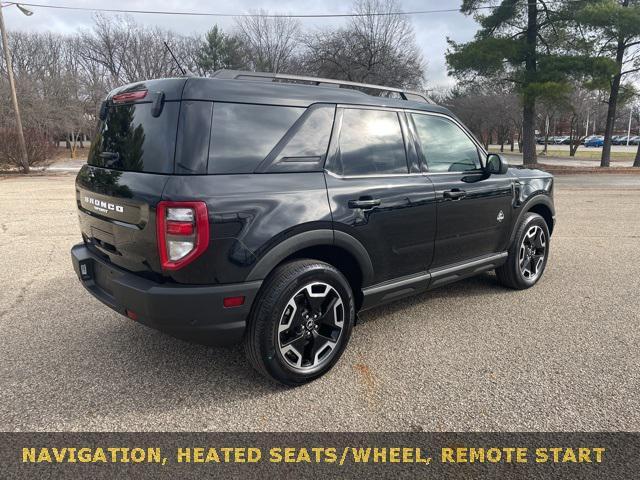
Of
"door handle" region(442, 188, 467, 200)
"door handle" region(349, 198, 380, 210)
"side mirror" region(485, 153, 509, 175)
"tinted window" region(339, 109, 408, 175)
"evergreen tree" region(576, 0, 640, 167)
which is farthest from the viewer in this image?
"evergreen tree" region(576, 0, 640, 167)

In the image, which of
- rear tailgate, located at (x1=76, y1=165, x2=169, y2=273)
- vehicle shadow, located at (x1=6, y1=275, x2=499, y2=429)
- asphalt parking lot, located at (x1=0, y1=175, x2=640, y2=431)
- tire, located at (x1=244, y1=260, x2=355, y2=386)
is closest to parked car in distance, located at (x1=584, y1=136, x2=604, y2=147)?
asphalt parking lot, located at (x1=0, y1=175, x2=640, y2=431)

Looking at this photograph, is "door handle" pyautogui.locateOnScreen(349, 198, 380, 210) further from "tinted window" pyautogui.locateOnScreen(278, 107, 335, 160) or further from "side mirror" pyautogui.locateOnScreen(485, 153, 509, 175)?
"side mirror" pyautogui.locateOnScreen(485, 153, 509, 175)

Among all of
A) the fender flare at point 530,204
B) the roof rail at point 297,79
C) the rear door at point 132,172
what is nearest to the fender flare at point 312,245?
the rear door at point 132,172

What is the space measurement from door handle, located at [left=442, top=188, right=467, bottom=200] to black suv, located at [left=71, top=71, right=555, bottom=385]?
1 cm

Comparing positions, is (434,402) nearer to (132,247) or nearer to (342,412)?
(342,412)

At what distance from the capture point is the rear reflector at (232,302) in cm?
254

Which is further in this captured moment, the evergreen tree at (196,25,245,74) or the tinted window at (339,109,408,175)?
the evergreen tree at (196,25,245,74)

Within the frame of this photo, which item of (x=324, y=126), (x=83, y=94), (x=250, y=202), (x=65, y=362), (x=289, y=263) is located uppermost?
(x=83, y=94)

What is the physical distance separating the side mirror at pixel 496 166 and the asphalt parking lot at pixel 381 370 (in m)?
1.25

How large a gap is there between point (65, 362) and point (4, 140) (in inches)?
804

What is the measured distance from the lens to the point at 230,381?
9.83 feet

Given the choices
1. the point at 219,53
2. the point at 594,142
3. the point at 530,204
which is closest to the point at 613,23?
the point at 530,204

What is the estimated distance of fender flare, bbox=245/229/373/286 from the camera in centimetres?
264

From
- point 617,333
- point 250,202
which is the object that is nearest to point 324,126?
point 250,202
